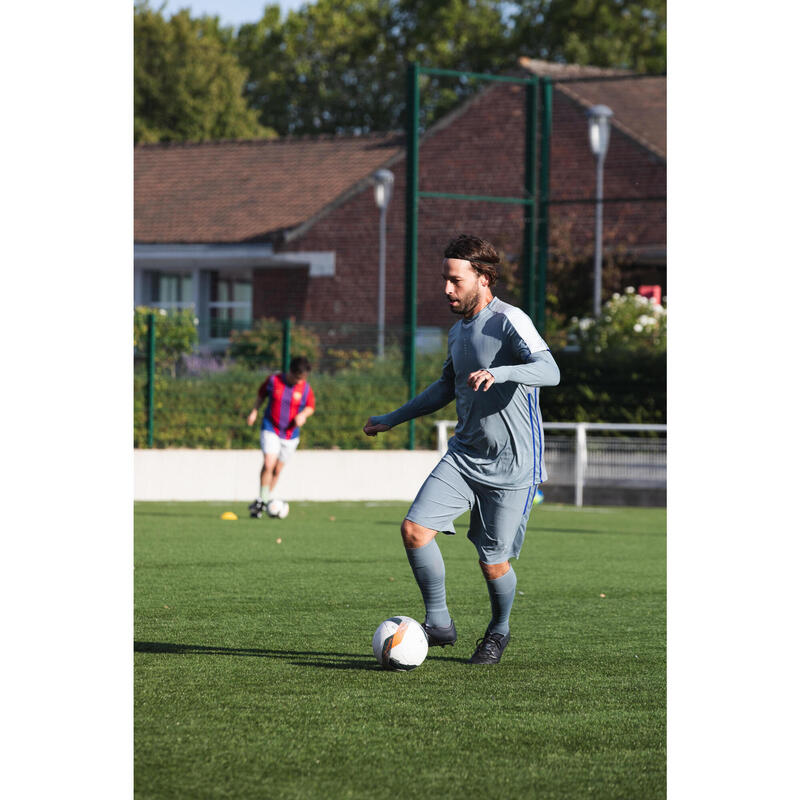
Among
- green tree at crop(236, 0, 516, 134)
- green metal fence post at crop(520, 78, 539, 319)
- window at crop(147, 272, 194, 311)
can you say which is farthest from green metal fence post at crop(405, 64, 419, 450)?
green tree at crop(236, 0, 516, 134)

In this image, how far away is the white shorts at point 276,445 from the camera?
17641 mm

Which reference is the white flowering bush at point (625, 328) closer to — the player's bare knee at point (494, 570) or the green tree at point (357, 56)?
the player's bare knee at point (494, 570)

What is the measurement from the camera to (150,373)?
65.0ft

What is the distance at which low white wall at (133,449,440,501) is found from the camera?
65.2 feet

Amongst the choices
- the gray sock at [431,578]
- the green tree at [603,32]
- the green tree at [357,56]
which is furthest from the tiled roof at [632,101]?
the gray sock at [431,578]

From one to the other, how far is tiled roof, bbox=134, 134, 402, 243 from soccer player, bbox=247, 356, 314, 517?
18924 millimetres

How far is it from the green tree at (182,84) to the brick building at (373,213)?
5.79m

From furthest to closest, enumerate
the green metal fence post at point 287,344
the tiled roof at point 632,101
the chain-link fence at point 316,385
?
the tiled roof at point 632,101, the green metal fence post at point 287,344, the chain-link fence at point 316,385

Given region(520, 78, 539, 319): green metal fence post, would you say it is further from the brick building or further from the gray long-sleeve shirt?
the gray long-sleeve shirt
